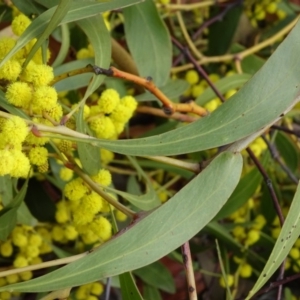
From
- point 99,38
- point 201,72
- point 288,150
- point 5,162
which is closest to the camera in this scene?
point 5,162

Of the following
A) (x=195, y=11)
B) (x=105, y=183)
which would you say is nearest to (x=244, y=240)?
(x=105, y=183)

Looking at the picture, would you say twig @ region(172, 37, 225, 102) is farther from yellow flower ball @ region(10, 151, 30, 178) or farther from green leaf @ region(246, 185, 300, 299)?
yellow flower ball @ region(10, 151, 30, 178)

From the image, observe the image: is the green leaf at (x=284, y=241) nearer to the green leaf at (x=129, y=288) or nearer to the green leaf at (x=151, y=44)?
the green leaf at (x=129, y=288)

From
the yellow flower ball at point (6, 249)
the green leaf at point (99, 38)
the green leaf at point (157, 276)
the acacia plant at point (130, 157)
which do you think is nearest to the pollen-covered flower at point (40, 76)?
the acacia plant at point (130, 157)

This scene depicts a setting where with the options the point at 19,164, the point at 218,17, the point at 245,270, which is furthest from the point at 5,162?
the point at 218,17

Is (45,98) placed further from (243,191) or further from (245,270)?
(245,270)
